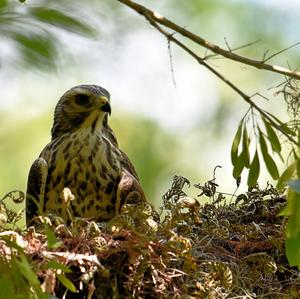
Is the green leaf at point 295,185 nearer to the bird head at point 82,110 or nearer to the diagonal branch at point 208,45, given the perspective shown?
the diagonal branch at point 208,45

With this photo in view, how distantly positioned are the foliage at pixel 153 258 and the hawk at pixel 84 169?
0.60 m

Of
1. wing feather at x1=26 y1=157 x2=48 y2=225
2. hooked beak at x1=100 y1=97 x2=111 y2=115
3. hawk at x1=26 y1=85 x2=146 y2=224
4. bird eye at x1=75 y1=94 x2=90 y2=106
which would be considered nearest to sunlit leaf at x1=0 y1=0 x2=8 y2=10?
hawk at x1=26 y1=85 x2=146 y2=224

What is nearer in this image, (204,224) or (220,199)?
(204,224)

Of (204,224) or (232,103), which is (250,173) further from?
(232,103)

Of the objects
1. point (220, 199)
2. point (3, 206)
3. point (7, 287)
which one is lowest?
point (7, 287)

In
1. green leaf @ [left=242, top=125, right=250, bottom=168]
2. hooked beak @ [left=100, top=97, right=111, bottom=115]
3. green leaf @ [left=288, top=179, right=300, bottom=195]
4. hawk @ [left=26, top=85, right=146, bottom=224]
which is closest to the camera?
green leaf @ [left=288, top=179, right=300, bottom=195]

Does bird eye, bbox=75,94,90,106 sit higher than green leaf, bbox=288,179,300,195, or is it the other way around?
bird eye, bbox=75,94,90,106

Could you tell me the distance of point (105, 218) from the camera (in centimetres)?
529

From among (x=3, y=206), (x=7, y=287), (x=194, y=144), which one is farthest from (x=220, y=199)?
(x=194, y=144)

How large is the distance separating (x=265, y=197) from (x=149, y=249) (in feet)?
5.37

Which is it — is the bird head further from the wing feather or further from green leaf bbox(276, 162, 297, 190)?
green leaf bbox(276, 162, 297, 190)

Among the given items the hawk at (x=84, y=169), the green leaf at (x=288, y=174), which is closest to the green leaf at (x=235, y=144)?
the green leaf at (x=288, y=174)

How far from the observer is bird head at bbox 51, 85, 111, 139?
225 inches

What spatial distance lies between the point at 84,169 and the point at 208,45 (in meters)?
2.08
